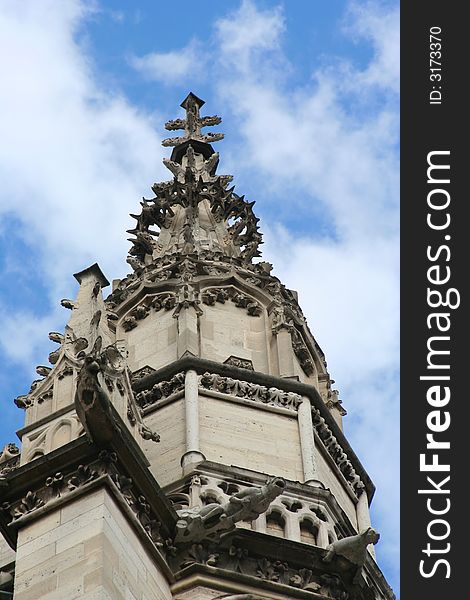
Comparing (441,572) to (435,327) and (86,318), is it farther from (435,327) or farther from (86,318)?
(86,318)

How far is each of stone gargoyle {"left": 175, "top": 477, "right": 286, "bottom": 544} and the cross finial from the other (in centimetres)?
1113

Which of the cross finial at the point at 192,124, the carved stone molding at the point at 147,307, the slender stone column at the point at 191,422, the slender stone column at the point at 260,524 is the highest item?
the cross finial at the point at 192,124

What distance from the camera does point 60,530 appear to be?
1686cm

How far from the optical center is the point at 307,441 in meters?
21.2

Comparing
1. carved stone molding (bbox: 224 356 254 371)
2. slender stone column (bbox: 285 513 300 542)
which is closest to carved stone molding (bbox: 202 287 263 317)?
carved stone molding (bbox: 224 356 254 371)

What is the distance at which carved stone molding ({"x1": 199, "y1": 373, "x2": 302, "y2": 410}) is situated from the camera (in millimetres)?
21594

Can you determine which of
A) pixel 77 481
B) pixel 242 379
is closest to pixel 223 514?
pixel 77 481

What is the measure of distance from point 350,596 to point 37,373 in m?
3.91

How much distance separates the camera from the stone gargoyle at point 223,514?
1845cm

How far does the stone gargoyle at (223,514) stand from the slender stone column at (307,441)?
1.79m


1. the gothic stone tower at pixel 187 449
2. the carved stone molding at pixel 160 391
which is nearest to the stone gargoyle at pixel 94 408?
the gothic stone tower at pixel 187 449

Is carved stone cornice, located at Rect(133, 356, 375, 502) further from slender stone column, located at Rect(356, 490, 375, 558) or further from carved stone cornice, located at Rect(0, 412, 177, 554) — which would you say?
carved stone cornice, located at Rect(0, 412, 177, 554)

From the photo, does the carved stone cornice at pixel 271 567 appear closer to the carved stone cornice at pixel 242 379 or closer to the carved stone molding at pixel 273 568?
the carved stone molding at pixel 273 568

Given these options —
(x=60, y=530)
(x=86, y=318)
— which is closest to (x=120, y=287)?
(x=86, y=318)
